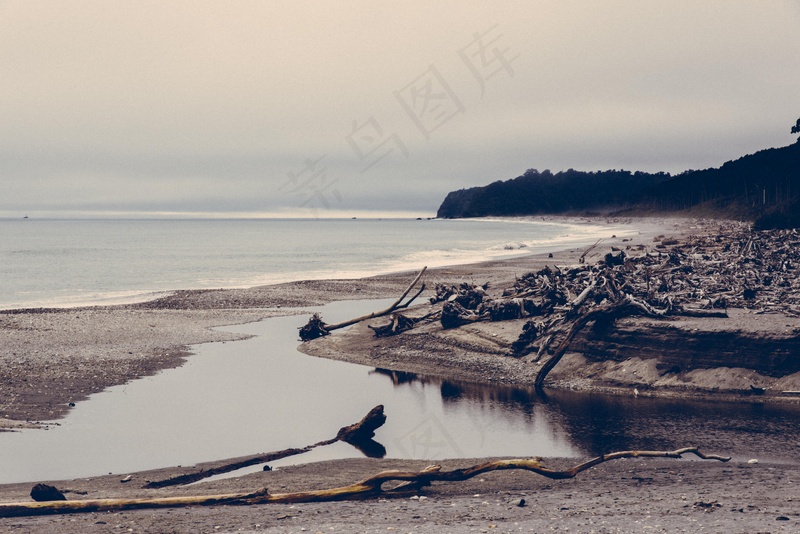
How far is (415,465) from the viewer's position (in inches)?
625

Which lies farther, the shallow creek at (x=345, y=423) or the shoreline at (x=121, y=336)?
the shoreline at (x=121, y=336)

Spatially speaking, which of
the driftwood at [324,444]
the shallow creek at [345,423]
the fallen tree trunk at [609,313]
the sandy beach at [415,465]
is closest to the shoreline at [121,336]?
the sandy beach at [415,465]

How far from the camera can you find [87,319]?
37.3 metres

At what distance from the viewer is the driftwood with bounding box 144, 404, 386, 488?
1470 centimetres

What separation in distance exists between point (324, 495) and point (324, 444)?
16.1 ft

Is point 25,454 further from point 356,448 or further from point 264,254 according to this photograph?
point 264,254

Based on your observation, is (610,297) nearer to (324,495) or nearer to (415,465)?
(415,465)

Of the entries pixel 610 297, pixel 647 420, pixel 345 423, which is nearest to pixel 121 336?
pixel 345 423

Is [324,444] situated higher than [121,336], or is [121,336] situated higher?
[121,336]

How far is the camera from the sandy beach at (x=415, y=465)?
11.5 meters

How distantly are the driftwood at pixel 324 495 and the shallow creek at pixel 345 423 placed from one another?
2.85 metres

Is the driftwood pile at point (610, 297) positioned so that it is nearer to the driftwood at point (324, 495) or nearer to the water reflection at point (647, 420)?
the water reflection at point (647, 420)

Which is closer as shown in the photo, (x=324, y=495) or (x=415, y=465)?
(x=324, y=495)

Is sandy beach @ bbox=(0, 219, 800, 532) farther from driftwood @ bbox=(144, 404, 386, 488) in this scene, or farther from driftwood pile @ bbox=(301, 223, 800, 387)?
driftwood pile @ bbox=(301, 223, 800, 387)
